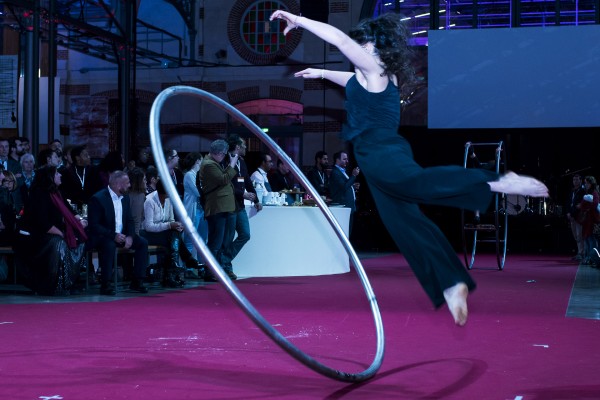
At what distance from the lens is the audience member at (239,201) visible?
10.2 metres

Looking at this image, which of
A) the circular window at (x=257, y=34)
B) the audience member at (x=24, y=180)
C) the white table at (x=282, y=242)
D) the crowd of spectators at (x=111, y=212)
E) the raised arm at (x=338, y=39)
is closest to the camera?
the raised arm at (x=338, y=39)

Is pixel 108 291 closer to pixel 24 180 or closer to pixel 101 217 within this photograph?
pixel 101 217

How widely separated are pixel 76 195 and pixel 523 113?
10.6m

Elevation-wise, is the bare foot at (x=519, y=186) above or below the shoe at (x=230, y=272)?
above

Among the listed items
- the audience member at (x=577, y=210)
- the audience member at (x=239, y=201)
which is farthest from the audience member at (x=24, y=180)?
the audience member at (x=577, y=210)

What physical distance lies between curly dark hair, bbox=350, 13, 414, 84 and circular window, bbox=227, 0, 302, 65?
1812cm

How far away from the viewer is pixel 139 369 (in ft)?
15.5

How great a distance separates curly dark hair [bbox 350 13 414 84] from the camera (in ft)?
13.9

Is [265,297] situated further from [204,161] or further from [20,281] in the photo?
[20,281]

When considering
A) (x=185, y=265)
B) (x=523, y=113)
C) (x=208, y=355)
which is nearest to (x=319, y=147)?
(x=523, y=113)

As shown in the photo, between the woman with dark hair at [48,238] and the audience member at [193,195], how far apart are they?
1.87m

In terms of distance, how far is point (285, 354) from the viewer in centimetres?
533

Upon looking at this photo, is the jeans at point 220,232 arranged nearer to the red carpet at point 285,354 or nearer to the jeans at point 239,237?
the jeans at point 239,237

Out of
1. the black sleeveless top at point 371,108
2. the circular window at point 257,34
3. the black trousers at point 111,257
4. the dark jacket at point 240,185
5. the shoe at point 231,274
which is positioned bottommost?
the shoe at point 231,274
